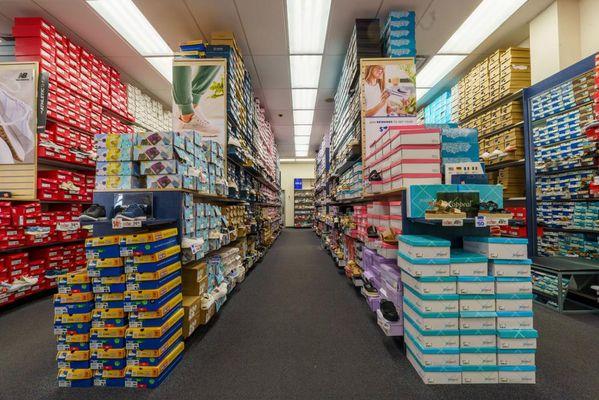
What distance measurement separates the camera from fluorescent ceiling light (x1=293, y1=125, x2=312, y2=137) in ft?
27.7

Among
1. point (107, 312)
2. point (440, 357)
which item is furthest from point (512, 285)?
point (107, 312)

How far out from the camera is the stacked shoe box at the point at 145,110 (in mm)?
5074

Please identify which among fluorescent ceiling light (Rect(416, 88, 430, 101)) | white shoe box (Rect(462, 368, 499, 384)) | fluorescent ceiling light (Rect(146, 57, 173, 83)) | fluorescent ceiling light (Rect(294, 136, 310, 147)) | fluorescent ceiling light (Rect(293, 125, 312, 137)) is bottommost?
white shoe box (Rect(462, 368, 499, 384))

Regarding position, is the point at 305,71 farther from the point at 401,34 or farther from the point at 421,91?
the point at 421,91

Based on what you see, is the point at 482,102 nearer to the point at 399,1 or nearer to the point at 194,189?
the point at 399,1

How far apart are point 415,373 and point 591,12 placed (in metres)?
4.85

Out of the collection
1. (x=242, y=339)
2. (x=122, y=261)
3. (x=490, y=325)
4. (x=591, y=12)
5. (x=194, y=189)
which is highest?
(x=591, y=12)

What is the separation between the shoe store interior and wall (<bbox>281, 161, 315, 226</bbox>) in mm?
10274

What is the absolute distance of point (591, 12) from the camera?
3105 mm

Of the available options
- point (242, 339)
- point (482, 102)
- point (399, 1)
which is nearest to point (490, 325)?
point (242, 339)

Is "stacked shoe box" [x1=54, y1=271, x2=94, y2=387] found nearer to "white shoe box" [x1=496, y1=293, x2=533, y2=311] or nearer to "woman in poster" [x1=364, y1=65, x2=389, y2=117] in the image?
"white shoe box" [x1=496, y1=293, x2=533, y2=311]

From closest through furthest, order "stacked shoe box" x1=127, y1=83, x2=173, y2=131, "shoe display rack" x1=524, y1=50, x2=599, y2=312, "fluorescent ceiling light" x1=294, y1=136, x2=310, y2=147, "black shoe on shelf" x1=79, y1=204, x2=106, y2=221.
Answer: "black shoe on shelf" x1=79, y1=204, x2=106, y2=221 < "shoe display rack" x1=524, y1=50, x2=599, y2=312 < "stacked shoe box" x1=127, y1=83, x2=173, y2=131 < "fluorescent ceiling light" x1=294, y1=136, x2=310, y2=147

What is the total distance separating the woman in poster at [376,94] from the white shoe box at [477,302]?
2302 millimetres

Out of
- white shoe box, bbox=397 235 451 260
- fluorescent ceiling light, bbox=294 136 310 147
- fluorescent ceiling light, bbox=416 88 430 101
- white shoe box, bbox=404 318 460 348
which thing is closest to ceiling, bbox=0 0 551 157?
fluorescent ceiling light, bbox=416 88 430 101
